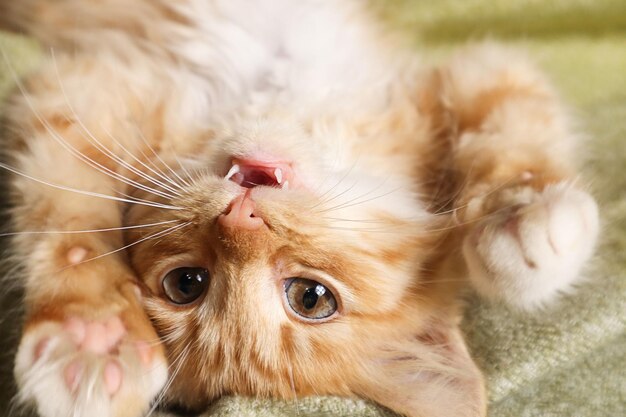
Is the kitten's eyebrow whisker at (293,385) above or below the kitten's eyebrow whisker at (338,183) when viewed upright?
below

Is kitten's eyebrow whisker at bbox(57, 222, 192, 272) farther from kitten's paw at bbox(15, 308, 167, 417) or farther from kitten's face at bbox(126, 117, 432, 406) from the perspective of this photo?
kitten's paw at bbox(15, 308, 167, 417)

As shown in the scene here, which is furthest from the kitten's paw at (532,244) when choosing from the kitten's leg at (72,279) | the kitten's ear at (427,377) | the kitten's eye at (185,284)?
the kitten's leg at (72,279)

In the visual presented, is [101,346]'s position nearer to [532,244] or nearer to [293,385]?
[293,385]

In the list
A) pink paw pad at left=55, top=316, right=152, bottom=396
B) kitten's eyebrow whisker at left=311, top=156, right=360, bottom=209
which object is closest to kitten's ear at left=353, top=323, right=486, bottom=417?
kitten's eyebrow whisker at left=311, top=156, right=360, bottom=209

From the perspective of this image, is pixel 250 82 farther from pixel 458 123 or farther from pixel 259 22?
pixel 458 123

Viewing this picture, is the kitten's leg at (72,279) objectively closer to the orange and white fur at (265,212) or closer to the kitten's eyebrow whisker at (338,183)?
the orange and white fur at (265,212)

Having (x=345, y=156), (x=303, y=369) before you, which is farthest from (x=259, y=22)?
(x=303, y=369)

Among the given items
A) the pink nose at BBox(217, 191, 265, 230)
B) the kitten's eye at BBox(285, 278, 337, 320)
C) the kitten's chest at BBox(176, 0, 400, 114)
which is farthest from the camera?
the kitten's chest at BBox(176, 0, 400, 114)
